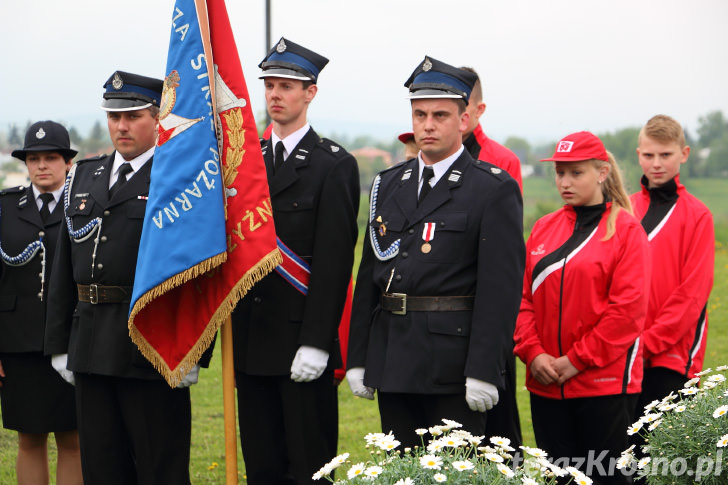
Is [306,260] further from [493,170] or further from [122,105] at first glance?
[122,105]

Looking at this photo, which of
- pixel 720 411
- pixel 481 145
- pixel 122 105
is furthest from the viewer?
pixel 481 145

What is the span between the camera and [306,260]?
4.38 m

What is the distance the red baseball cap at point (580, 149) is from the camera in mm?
4465

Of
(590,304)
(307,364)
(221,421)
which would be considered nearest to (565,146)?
(590,304)

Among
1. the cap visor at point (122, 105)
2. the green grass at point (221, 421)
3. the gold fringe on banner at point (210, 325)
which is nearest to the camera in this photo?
the gold fringe on banner at point (210, 325)

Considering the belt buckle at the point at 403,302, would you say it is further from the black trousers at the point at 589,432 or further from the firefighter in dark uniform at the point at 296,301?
the black trousers at the point at 589,432

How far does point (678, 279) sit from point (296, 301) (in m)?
2.14

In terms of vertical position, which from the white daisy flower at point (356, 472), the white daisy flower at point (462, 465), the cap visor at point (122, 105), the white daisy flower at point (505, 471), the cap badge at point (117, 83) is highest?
the cap badge at point (117, 83)

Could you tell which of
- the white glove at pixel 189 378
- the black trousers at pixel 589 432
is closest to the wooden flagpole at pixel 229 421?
the white glove at pixel 189 378

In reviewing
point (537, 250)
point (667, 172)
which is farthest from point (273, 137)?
point (667, 172)

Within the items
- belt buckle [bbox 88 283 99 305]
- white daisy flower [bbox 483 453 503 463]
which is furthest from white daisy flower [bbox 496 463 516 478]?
belt buckle [bbox 88 283 99 305]

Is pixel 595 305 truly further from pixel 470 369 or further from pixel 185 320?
pixel 185 320

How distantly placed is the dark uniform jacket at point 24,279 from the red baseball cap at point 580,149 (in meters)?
2.88

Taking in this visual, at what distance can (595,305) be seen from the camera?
14.2ft
